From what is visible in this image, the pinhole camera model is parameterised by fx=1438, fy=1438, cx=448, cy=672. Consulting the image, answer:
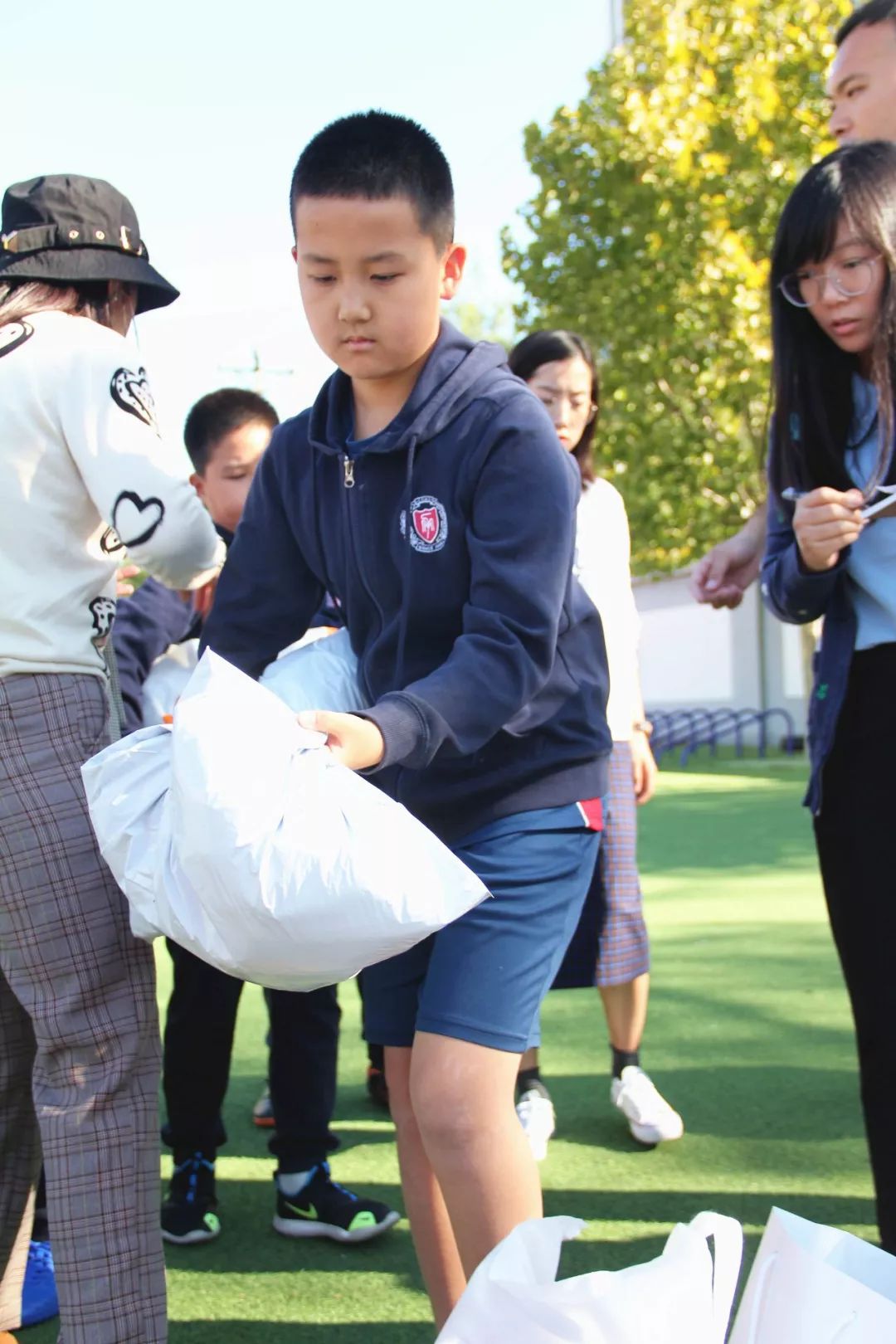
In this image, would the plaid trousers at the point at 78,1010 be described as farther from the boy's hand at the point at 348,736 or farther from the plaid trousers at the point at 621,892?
the plaid trousers at the point at 621,892

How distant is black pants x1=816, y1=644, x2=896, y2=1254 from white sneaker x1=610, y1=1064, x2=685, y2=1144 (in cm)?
107

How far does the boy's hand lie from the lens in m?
1.77

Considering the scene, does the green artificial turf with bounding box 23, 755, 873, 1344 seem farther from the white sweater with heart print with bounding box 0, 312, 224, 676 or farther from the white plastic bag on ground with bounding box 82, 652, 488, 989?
the white sweater with heart print with bounding box 0, 312, 224, 676

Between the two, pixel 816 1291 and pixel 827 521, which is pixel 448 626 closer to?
pixel 827 521

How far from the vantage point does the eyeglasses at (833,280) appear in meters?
2.38

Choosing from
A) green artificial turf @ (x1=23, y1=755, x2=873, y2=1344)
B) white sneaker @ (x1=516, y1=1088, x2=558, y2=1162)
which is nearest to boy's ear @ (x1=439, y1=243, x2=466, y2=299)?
green artificial turf @ (x1=23, y1=755, x2=873, y2=1344)

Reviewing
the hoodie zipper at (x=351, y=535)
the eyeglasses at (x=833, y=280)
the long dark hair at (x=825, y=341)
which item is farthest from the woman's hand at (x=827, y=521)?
the hoodie zipper at (x=351, y=535)

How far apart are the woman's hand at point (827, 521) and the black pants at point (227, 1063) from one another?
1594mm

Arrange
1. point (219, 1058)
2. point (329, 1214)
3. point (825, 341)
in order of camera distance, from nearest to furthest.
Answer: point (825, 341) → point (329, 1214) → point (219, 1058)

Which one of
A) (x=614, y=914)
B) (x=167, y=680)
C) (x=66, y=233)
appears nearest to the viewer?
(x=66, y=233)

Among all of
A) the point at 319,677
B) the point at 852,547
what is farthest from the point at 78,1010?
the point at 852,547

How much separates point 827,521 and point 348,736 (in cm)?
93

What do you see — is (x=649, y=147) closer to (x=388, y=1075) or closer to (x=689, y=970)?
(x=689, y=970)

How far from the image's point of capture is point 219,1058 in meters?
3.21
